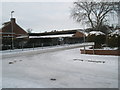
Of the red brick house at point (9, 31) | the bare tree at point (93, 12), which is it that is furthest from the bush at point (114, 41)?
the red brick house at point (9, 31)

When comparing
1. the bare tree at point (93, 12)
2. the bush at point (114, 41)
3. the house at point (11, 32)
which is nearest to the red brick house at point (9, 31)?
the house at point (11, 32)

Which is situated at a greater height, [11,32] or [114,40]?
[11,32]

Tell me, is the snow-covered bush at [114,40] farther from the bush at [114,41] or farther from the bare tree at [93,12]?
the bare tree at [93,12]

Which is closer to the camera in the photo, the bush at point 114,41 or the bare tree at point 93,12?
Answer: the bush at point 114,41

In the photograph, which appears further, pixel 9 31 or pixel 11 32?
pixel 9 31

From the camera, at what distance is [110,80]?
671cm

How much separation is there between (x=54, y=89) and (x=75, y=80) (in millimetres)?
1393

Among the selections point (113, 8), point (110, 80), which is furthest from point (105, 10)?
point (110, 80)

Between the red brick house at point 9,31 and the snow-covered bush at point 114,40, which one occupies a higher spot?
the red brick house at point 9,31

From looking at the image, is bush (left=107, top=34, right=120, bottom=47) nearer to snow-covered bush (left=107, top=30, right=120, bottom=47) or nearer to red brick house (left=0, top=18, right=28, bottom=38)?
snow-covered bush (left=107, top=30, right=120, bottom=47)

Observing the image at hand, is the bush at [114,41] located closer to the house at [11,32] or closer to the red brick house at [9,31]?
the house at [11,32]

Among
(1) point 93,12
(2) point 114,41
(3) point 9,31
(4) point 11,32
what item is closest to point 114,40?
(2) point 114,41

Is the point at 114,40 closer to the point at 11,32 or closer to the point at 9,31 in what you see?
the point at 11,32

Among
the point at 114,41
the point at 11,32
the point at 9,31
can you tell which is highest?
the point at 9,31
